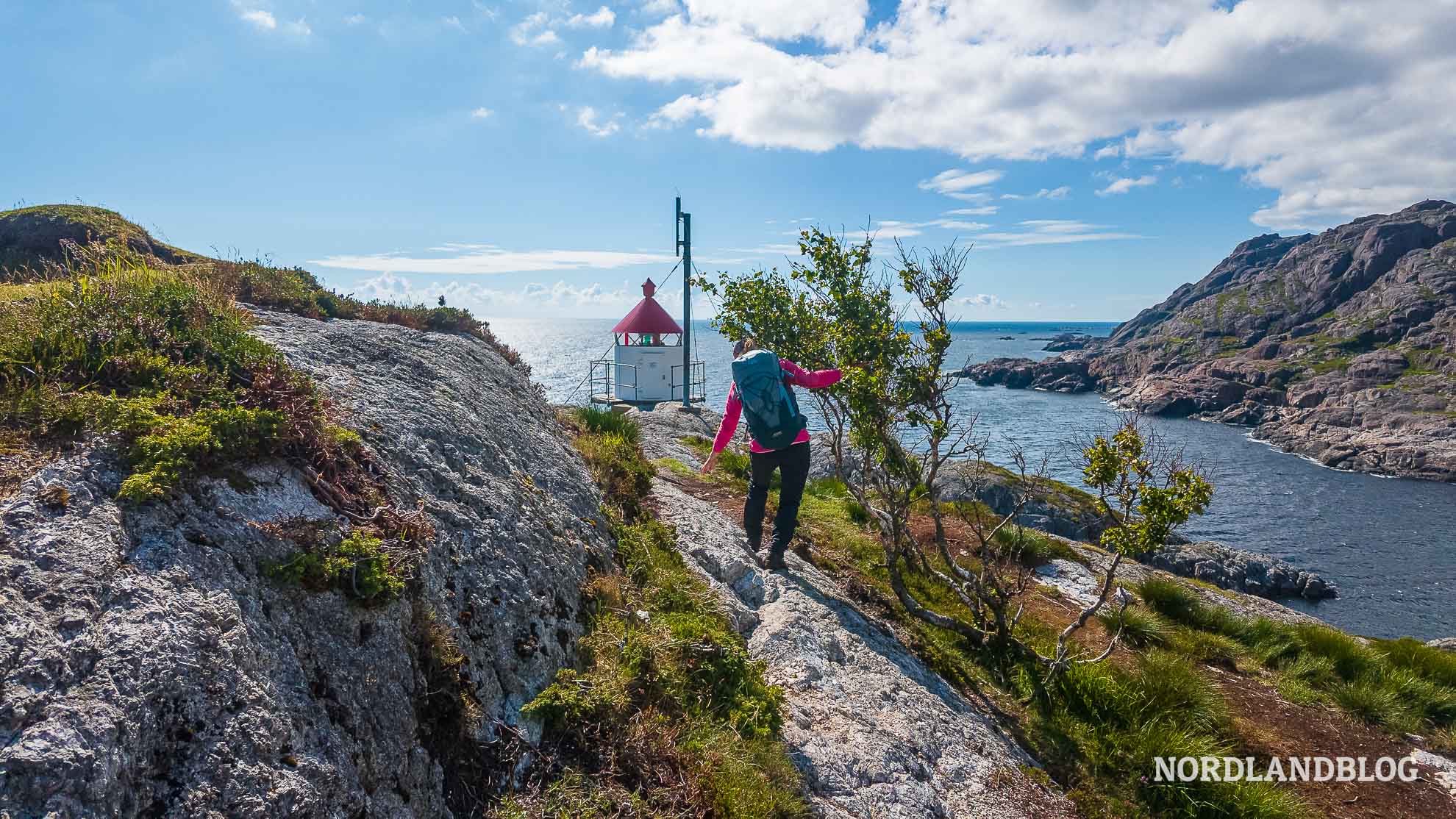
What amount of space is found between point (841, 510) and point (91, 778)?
1190cm

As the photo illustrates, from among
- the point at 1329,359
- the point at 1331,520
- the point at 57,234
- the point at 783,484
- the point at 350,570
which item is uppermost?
the point at 57,234

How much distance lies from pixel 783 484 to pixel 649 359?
77.6 ft

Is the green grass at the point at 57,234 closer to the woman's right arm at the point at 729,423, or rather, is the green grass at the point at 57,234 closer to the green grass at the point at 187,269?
the green grass at the point at 187,269

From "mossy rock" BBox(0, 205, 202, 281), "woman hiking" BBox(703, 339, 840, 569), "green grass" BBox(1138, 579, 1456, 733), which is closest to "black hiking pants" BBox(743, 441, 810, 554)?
"woman hiking" BBox(703, 339, 840, 569)

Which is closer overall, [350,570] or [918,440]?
[350,570]

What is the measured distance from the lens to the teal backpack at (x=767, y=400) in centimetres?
766

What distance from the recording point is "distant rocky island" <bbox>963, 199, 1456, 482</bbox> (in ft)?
211

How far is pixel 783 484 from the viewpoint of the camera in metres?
8.13

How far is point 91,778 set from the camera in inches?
84.2

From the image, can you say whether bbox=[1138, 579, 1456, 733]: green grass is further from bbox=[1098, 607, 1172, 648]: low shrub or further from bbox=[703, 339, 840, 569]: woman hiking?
bbox=[703, 339, 840, 569]: woman hiking

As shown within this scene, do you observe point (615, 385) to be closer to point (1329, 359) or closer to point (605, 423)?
point (605, 423)

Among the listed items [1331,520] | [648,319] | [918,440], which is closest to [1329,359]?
[1331,520]

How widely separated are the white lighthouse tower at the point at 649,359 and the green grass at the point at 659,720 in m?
25.0

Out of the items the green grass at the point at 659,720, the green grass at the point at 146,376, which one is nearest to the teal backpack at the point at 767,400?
the green grass at the point at 659,720
